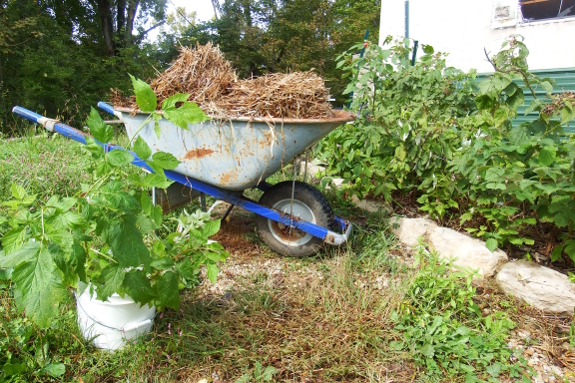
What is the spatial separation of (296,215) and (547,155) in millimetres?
1452

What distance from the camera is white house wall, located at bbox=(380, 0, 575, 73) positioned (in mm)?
5129

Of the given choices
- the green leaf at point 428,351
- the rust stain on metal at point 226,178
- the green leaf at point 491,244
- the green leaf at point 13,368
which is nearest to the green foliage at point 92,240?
the green leaf at point 13,368

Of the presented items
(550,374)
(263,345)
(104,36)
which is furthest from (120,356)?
(104,36)

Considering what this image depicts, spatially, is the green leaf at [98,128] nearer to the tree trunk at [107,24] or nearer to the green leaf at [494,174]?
the green leaf at [494,174]

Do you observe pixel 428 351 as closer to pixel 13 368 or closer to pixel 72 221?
pixel 72 221

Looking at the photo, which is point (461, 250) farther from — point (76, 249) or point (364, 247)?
point (76, 249)

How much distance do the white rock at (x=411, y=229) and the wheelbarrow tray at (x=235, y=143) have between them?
0.90m

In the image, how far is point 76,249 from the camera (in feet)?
3.85

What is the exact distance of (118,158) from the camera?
1265 millimetres

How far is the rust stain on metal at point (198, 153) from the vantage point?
2.26m

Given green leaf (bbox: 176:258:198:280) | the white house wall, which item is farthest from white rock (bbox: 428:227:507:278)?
the white house wall

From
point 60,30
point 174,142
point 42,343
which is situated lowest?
point 42,343

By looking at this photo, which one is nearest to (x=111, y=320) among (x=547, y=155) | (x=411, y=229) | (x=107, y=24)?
(x=411, y=229)

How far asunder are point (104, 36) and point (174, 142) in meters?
11.9
